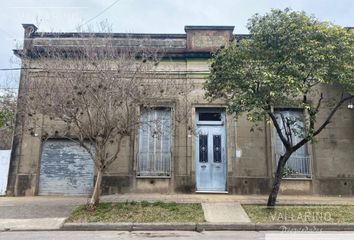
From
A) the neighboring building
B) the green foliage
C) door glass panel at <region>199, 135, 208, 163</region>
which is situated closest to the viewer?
the green foliage

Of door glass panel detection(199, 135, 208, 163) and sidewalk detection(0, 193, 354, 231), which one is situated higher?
door glass panel detection(199, 135, 208, 163)

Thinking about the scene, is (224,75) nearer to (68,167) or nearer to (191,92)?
(191,92)

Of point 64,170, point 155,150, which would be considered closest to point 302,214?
point 155,150

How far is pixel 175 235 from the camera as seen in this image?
769 cm

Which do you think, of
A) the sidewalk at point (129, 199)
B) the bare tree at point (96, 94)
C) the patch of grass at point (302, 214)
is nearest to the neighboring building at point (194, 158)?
the sidewalk at point (129, 199)

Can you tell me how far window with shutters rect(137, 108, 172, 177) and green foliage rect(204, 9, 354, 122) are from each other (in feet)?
12.3

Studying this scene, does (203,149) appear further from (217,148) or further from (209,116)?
(209,116)

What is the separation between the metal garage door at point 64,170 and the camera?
13070 millimetres

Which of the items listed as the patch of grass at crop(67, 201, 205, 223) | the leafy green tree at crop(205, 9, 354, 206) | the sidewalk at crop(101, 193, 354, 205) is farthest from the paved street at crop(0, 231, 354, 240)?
the sidewalk at crop(101, 193, 354, 205)

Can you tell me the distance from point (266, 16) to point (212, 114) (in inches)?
188

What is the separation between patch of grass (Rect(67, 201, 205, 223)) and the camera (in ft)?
29.0

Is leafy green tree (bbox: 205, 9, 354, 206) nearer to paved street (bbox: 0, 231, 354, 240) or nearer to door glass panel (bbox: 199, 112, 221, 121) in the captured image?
paved street (bbox: 0, 231, 354, 240)

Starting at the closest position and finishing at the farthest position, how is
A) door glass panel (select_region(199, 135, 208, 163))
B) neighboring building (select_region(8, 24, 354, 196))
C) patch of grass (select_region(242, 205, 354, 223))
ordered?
patch of grass (select_region(242, 205, 354, 223)) < neighboring building (select_region(8, 24, 354, 196)) < door glass panel (select_region(199, 135, 208, 163))

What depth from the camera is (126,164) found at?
42.9ft
